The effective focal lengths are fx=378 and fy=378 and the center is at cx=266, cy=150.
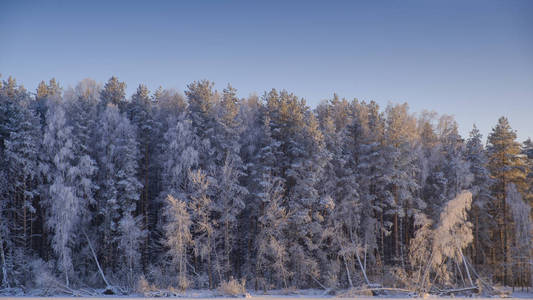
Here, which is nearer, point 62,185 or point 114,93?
point 62,185

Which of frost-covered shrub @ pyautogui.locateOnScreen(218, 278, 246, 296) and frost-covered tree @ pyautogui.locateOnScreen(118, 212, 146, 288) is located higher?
frost-covered tree @ pyautogui.locateOnScreen(118, 212, 146, 288)

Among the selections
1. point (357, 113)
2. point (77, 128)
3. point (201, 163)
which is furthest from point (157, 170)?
point (357, 113)

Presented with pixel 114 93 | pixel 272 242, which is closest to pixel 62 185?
pixel 114 93

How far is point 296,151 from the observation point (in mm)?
32250

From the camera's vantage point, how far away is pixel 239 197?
31.5 meters

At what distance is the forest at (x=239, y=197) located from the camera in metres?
29.5

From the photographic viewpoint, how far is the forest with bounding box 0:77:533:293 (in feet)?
96.9

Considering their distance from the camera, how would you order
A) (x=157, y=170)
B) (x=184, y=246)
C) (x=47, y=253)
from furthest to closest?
(x=157, y=170), (x=47, y=253), (x=184, y=246)

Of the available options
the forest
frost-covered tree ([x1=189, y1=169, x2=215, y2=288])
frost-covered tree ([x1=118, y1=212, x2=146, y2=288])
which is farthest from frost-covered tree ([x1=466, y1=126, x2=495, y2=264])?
frost-covered tree ([x1=118, y1=212, x2=146, y2=288])

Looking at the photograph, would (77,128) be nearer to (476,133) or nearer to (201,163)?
(201,163)

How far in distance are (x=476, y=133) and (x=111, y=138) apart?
33687mm

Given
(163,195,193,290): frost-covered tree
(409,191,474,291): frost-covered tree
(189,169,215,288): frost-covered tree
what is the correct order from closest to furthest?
(409,191,474,291): frost-covered tree → (163,195,193,290): frost-covered tree → (189,169,215,288): frost-covered tree

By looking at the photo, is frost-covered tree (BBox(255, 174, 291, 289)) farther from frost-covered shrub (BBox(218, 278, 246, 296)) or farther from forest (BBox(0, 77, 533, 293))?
frost-covered shrub (BBox(218, 278, 246, 296))

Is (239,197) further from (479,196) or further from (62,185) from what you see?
(479,196)
